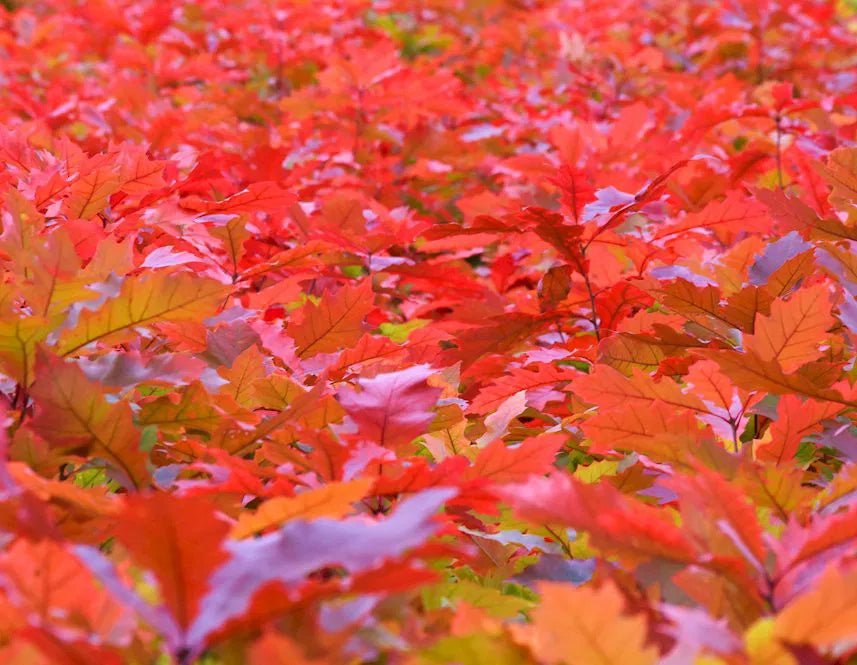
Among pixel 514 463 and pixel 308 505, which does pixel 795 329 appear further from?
pixel 308 505

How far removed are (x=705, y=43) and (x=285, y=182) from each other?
309 cm

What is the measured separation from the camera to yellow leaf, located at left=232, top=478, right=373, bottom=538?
2.75ft

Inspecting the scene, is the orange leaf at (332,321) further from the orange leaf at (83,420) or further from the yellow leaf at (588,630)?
the yellow leaf at (588,630)

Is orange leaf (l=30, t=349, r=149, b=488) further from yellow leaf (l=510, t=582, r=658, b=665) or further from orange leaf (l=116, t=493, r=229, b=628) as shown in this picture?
yellow leaf (l=510, t=582, r=658, b=665)

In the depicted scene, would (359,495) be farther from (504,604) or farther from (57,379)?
(57,379)

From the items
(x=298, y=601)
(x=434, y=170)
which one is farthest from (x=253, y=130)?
(x=298, y=601)

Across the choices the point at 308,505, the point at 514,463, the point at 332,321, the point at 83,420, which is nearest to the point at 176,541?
the point at 308,505

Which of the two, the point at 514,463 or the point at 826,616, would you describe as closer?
the point at 826,616

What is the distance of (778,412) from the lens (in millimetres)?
1156

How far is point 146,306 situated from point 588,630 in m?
0.66

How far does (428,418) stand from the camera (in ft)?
3.65

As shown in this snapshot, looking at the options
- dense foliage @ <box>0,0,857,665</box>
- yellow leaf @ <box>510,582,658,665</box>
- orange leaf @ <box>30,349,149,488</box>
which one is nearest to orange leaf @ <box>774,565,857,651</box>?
dense foliage @ <box>0,0,857,665</box>

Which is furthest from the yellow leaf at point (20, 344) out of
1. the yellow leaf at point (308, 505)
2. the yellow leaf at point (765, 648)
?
the yellow leaf at point (765, 648)

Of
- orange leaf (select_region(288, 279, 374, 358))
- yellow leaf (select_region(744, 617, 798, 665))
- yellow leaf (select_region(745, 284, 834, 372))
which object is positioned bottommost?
orange leaf (select_region(288, 279, 374, 358))
